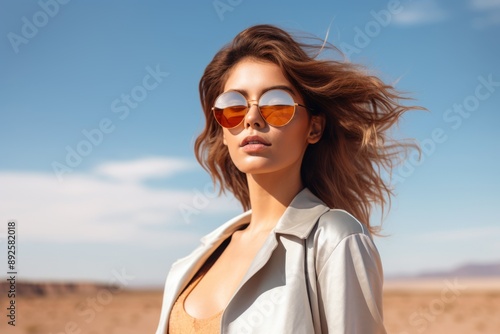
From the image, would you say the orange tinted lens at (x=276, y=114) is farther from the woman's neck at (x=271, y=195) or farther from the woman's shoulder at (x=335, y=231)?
the woman's shoulder at (x=335, y=231)

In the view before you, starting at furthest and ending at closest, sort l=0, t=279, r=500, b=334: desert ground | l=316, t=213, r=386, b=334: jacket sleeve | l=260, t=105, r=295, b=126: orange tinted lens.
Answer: l=0, t=279, r=500, b=334: desert ground < l=260, t=105, r=295, b=126: orange tinted lens < l=316, t=213, r=386, b=334: jacket sleeve

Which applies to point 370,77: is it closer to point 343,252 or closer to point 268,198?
point 268,198

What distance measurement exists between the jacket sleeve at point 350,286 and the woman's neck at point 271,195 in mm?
555

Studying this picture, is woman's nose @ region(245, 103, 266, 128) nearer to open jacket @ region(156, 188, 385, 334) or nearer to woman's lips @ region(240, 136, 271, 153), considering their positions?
woman's lips @ region(240, 136, 271, 153)

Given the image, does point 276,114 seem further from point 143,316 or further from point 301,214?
point 143,316

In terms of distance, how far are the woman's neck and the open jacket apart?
0.63 feet

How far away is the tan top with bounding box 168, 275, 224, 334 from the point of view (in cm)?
329

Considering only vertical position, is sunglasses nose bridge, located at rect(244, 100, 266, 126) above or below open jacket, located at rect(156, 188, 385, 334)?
above

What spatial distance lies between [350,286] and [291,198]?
2.54 ft

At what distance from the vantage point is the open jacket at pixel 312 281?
295cm

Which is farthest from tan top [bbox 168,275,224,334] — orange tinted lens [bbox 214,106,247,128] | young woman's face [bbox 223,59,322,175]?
orange tinted lens [bbox 214,106,247,128]

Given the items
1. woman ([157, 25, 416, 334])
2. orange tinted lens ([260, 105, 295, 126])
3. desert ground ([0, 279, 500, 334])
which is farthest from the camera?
desert ground ([0, 279, 500, 334])

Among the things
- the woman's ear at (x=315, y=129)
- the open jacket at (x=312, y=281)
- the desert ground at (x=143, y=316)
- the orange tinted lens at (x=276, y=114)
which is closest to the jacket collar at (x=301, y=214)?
the open jacket at (x=312, y=281)

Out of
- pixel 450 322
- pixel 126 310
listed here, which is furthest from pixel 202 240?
pixel 126 310
